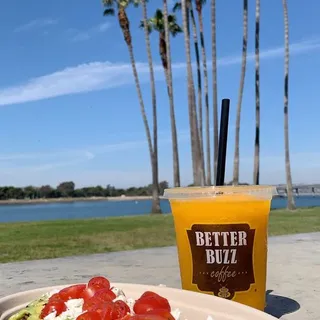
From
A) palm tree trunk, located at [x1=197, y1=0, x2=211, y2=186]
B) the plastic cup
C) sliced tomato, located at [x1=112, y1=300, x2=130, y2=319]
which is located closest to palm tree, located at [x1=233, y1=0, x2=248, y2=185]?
palm tree trunk, located at [x1=197, y1=0, x2=211, y2=186]

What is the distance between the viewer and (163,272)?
6.03ft

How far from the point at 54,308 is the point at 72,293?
0.07 m

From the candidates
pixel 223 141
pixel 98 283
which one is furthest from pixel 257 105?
pixel 98 283

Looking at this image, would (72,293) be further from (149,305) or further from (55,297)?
(149,305)

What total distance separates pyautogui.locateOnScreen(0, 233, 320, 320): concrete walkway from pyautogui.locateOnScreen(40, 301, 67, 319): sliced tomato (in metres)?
0.51

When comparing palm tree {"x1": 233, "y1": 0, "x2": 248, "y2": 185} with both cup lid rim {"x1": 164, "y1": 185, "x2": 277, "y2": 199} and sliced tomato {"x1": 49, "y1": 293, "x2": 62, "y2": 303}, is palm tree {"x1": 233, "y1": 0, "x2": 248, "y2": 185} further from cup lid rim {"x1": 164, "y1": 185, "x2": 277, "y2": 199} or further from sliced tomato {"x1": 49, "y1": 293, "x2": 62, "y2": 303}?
sliced tomato {"x1": 49, "y1": 293, "x2": 62, "y2": 303}

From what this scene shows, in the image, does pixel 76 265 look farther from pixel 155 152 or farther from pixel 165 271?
pixel 155 152

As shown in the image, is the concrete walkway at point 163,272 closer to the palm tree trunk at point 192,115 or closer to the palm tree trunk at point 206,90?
the palm tree trunk at point 192,115

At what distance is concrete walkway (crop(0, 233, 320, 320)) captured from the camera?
1.34 m

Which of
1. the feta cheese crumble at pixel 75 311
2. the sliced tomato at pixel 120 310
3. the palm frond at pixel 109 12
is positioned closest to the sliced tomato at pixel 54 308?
the feta cheese crumble at pixel 75 311

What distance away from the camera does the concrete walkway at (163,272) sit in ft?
4.40

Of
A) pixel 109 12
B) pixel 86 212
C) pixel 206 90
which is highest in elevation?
pixel 109 12

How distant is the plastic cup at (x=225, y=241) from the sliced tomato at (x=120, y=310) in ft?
0.99

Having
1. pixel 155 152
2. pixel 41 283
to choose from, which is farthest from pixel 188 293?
pixel 155 152
